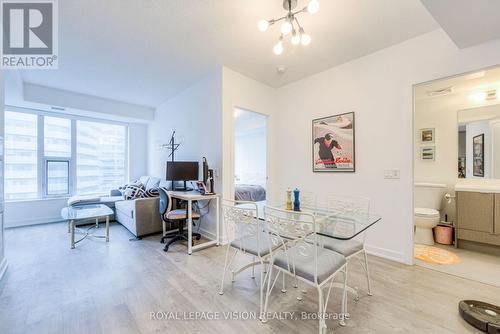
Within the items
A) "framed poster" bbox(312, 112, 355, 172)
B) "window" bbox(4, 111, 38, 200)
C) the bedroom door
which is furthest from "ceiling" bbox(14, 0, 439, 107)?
the bedroom door

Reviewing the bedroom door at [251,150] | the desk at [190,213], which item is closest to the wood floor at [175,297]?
the desk at [190,213]

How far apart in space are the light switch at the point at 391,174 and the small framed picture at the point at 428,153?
5.03 feet

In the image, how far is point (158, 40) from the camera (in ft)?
8.36

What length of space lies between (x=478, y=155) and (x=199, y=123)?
431cm

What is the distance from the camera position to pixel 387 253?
8.59 feet

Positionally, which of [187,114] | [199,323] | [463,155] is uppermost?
[187,114]

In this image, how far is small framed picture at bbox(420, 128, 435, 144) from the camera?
3491mm

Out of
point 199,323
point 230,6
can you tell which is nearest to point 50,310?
point 199,323

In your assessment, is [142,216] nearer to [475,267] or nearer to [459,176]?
[475,267]

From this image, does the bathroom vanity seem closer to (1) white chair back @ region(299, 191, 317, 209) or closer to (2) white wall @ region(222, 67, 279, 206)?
(1) white chair back @ region(299, 191, 317, 209)

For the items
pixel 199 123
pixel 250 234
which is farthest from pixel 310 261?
pixel 199 123

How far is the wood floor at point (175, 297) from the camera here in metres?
1.53

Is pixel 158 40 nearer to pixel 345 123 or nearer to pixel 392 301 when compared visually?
pixel 345 123

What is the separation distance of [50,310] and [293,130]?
354 centimetres
